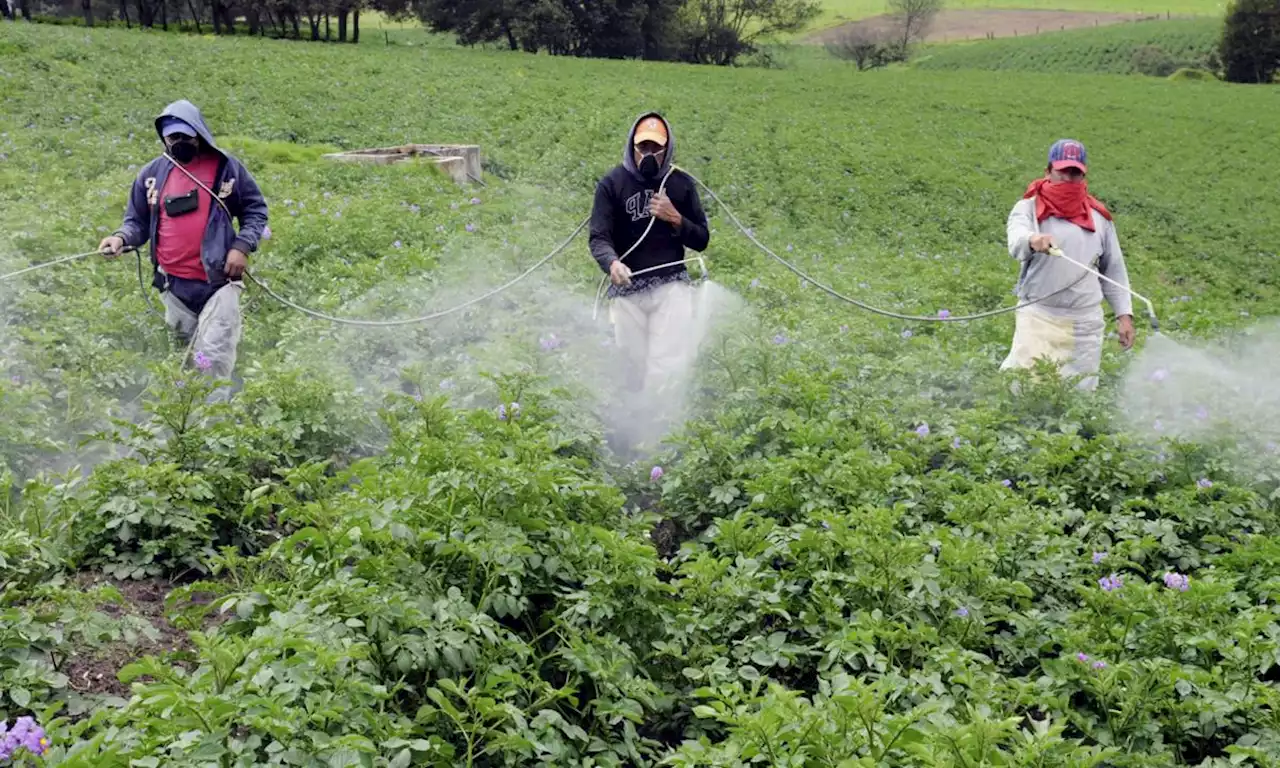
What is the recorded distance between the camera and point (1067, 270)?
20.1 ft

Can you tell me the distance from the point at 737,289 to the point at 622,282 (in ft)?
12.0

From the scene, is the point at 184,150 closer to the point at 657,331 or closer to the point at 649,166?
the point at 649,166

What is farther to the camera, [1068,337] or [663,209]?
[1068,337]

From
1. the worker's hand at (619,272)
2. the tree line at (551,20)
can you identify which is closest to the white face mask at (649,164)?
the worker's hand at (619,272)

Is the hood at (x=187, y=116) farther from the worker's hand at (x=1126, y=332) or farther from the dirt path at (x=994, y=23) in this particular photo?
the dirt path at (x=994, y=23)

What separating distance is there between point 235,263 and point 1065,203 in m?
4.40

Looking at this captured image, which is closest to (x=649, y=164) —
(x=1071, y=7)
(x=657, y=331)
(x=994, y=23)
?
(x=657, y=331)

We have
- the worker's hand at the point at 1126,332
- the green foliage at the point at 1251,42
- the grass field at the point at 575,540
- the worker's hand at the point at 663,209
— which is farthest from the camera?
the green foliage at the point at 1251,42

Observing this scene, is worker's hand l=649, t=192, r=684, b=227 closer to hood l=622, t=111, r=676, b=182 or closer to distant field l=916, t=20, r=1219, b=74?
hood l=622, t=111, r=676, b=182

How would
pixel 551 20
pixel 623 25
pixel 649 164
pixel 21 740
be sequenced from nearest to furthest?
pixel 21 740 → pixel 649 164 → pixel 551 20 → pixel 623 25

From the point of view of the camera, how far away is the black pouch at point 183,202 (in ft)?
19.3

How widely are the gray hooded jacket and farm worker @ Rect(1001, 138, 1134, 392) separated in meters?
4.06

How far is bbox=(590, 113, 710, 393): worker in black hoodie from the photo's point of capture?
19.9ft

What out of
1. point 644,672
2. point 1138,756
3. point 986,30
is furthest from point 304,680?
point 986,30
